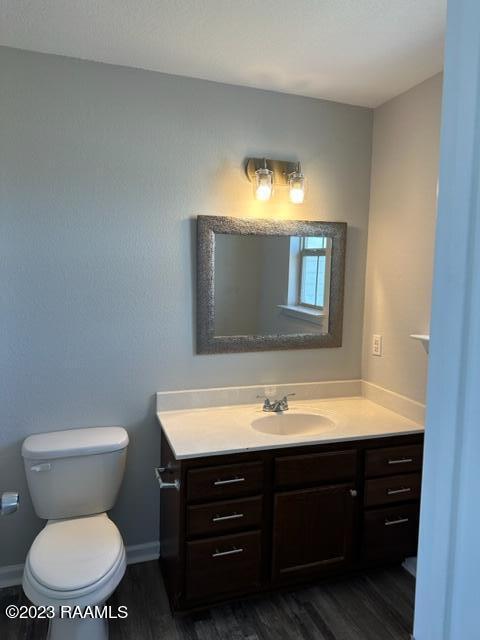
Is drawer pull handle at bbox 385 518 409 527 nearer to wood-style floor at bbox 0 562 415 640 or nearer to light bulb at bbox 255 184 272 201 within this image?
wood-style floor at bbox 0 562 415 640

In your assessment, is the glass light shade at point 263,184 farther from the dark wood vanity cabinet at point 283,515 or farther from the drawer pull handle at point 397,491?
the drawer pull handle at point 397,491

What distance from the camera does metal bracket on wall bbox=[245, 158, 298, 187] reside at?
2.41 m

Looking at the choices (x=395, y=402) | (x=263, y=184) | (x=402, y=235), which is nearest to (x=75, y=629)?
(x=395, y=402)

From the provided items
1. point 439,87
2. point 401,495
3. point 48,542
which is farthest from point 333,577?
point 439,87

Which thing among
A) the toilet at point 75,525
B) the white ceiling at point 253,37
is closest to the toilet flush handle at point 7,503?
the toilet at point 75,525

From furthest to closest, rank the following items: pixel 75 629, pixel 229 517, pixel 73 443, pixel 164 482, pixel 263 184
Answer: pixel 263 184 < pixel 164 482 < pixel 73 443 < pixel 229 517 < pixel 75 629

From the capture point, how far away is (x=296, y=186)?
243 cm

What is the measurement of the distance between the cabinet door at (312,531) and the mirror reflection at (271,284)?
2.87 ft

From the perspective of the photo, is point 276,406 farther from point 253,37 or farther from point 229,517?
point 253,37

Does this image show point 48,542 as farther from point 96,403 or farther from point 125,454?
point 96,403

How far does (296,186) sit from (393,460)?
146 cm

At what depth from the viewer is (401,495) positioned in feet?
7.43

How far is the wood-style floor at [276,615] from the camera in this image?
1.95 meters

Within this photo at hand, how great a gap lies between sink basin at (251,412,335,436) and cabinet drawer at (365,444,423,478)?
0.97 ft
